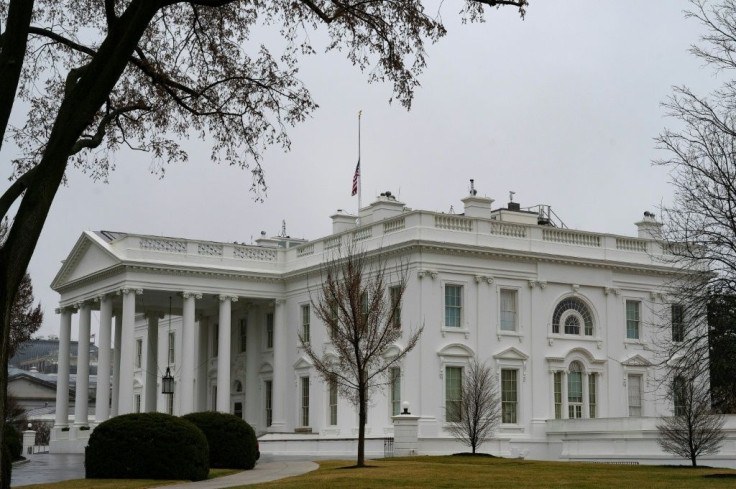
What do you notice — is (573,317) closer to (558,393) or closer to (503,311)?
(558,393)

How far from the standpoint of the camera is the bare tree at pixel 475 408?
140 feet

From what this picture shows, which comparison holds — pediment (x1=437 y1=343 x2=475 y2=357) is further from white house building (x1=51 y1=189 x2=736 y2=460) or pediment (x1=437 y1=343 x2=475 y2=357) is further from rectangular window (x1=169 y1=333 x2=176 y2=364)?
rectangular window (x1=169 y1=333 x2=176 y2=364)

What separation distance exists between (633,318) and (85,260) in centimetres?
2693

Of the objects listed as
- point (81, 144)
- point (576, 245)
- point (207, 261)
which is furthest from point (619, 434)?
point (81, 144)

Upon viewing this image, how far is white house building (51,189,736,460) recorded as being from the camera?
46.2 meters

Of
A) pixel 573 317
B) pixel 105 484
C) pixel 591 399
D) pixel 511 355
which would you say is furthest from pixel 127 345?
pixel 105 484

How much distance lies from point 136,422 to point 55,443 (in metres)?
32.2

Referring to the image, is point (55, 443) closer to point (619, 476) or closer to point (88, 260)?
point (88, 260)

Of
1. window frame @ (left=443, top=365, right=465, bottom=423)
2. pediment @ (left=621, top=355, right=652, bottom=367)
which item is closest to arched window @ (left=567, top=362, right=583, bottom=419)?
pediment @ (left=621, top=355, right=652, bottom=367)

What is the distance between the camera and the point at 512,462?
33.7 meters

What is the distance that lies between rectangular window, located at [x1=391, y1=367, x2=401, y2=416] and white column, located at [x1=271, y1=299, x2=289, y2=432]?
9.37 metres

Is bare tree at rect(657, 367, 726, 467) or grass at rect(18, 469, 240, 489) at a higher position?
bare tree at rect(657, 367, 726, 467)

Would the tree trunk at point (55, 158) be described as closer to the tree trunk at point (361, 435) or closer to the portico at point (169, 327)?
the tree trunk at point (361, 435)

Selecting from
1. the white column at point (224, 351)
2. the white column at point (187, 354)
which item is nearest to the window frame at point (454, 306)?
the white column at point (224, 351)
